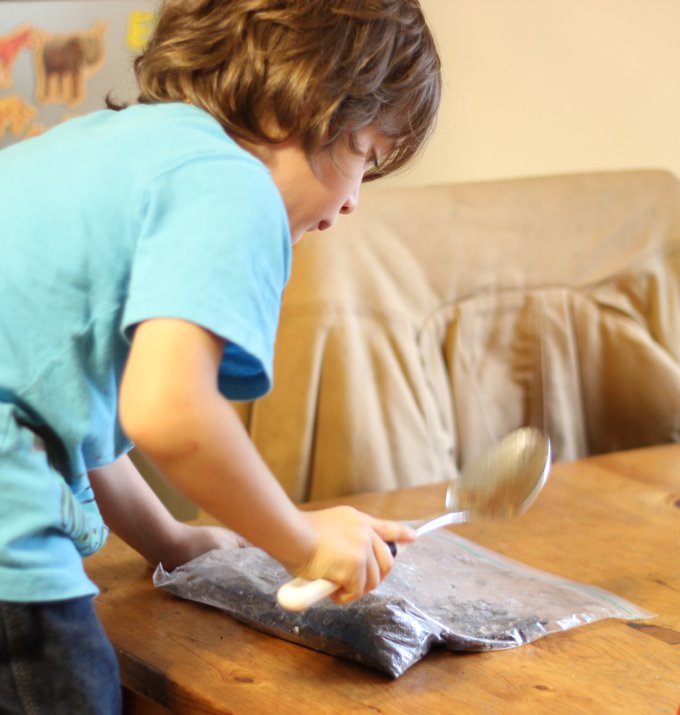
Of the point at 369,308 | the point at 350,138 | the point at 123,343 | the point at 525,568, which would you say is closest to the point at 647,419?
the point at 369,308

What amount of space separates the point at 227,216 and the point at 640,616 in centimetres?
48


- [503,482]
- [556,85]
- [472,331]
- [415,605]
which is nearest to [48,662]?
[415,605]

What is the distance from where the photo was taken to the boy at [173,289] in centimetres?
55

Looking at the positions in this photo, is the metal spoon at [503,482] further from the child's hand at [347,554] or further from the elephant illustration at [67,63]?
the elephant illustration at [67,63]

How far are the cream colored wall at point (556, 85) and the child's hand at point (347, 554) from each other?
4.09 feet

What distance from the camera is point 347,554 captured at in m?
0.63

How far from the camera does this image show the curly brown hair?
2.27 ft

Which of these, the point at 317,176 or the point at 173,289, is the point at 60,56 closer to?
the point at 317,176

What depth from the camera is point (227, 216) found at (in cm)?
56

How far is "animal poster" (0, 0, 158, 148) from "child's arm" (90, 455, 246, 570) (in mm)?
856

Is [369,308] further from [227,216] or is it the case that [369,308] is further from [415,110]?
[227,216]

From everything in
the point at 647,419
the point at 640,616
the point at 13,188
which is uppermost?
the point at 13,188

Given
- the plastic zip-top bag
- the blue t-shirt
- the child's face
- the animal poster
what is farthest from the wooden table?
the animal poster

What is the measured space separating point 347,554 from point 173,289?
0.21 m
